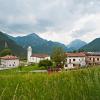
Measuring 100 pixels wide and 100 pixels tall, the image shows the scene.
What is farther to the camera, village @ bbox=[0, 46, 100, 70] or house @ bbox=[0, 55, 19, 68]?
house @ bbox=[0, 55, 19, 68]

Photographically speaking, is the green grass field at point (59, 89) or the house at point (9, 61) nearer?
the green grass field at point (59, 89)

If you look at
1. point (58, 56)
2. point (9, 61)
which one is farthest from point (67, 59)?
point (9, 61)

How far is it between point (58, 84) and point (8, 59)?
366 feet

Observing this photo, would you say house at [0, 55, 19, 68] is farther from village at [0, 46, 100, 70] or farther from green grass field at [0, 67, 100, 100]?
green grass field at [0, 67, 100, 100]

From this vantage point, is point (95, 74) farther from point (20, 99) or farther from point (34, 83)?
point (20, 99)

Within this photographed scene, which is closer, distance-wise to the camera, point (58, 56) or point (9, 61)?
point (58, 56)

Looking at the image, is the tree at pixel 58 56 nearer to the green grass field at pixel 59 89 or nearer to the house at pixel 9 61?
the house at pixel 9 61

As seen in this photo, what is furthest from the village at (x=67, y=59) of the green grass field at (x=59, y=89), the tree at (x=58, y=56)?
the green grass field at (x=59, y=89)

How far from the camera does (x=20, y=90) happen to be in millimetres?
4953

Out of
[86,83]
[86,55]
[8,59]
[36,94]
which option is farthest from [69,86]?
[8,59]

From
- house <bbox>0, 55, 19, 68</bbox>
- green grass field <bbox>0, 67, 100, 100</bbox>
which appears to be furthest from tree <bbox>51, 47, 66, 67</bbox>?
green grass field <bbox>0, 67, 100, 100</bbox>

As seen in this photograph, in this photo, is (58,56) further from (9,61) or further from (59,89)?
(59,89)

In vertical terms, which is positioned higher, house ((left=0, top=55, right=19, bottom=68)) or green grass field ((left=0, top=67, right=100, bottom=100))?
house ((left=0, top=55, right=19, bottom=68))

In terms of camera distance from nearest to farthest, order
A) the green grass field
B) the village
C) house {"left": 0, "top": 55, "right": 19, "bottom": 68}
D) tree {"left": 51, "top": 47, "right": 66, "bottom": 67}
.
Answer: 1. the green grass field
2. tree {"left": 51, "top": 47, "right": 66, "bottom": 67}
3. the village
4. house {"left": 0, "top": 55, "right": 19, "bottom": 68}
